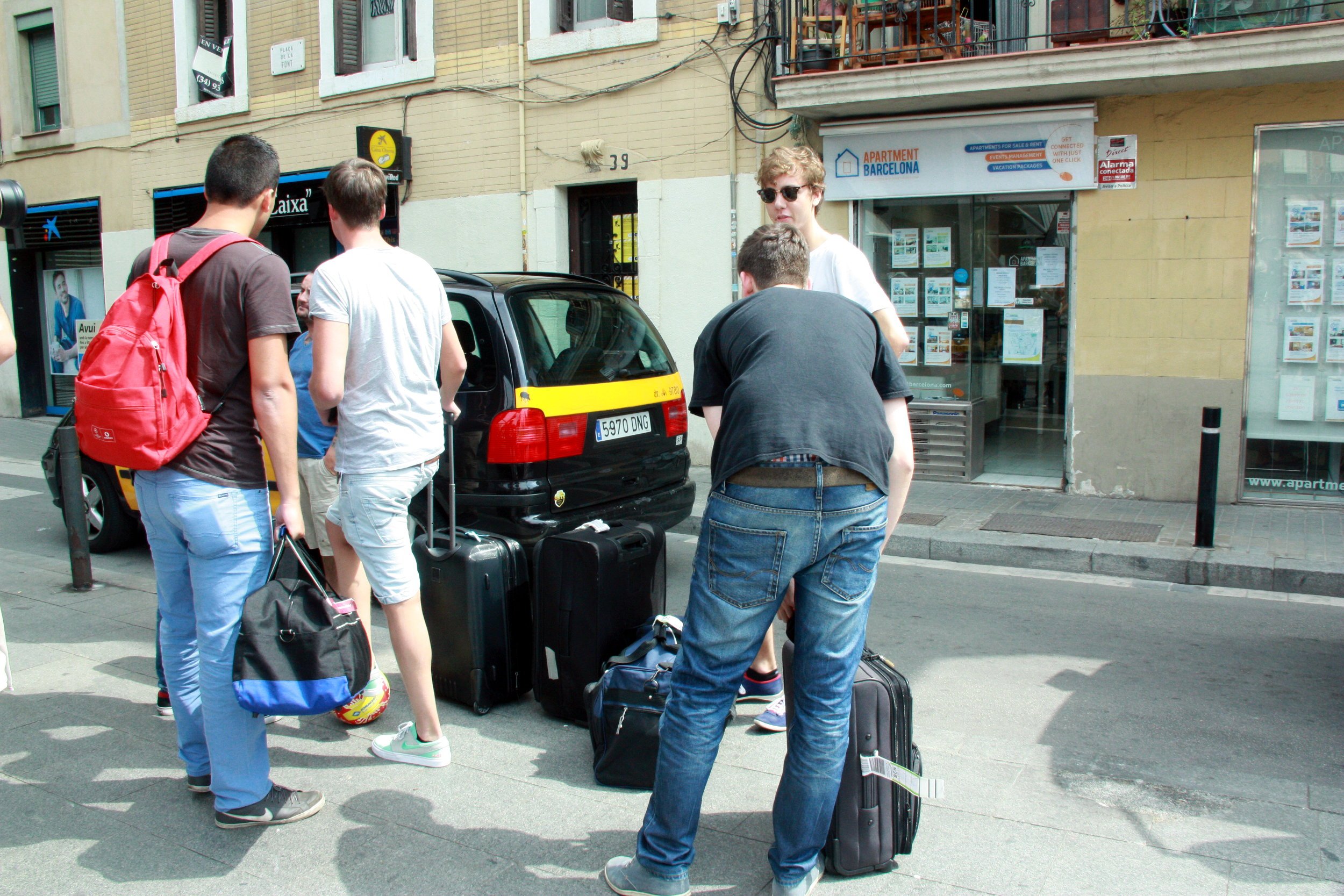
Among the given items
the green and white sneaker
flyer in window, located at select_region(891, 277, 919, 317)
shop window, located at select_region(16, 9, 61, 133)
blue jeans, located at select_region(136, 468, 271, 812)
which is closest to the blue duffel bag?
the green and white sneaker

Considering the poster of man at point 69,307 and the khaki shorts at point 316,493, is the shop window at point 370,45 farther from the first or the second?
the khaki shorts at point 316,493

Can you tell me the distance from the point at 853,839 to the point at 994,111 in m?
7.43

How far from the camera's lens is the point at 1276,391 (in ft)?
27.5

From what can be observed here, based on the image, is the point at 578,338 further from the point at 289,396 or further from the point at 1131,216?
the point at 1131,216

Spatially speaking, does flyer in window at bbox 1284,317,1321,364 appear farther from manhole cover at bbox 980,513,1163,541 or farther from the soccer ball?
the soccer ball

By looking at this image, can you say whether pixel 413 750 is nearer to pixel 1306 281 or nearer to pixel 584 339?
pixel 584 339

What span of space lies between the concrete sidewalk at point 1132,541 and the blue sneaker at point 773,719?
3472mm

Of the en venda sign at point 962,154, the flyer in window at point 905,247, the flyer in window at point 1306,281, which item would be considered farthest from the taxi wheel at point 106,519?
the flyer in window at point 1306,281

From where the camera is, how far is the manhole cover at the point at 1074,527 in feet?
23.7

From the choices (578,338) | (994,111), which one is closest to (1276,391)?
(994,111)

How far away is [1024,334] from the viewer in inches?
367

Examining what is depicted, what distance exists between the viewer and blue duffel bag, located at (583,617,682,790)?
11.3 ft

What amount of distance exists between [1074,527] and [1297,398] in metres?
2.36

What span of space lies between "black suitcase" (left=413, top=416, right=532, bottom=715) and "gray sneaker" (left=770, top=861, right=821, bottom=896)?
1640 millimetres
